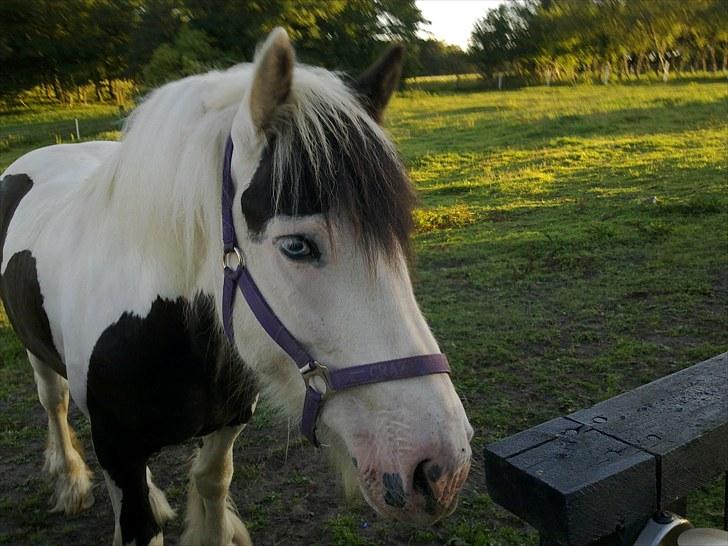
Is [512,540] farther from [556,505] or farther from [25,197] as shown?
[25,197]

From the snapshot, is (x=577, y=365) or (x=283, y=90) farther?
(x=577, y=365)

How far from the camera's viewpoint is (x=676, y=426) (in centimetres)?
129

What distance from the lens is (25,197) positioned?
3152mm

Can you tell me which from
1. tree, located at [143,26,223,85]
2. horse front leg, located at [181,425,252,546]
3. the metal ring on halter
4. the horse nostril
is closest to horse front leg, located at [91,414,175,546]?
horse front leg, located at [181,425,252,546]

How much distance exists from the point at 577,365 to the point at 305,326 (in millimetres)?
3057

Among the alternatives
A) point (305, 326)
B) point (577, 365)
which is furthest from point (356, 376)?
point (577, 365)

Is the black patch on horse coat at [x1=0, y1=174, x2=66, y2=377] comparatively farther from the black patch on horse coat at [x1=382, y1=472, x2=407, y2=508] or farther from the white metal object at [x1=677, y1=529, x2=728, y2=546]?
the white metal object at [x1=677, y1=529, x2=728, y2=546]

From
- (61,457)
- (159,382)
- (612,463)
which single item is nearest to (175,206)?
(159,382)

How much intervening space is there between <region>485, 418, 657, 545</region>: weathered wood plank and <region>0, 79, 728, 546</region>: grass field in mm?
730

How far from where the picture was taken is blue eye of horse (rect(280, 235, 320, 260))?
4.60ft

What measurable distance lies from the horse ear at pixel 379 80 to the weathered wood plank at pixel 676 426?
0.97 m

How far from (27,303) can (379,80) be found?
1.91 m

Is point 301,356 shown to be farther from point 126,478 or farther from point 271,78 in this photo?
point 126,478

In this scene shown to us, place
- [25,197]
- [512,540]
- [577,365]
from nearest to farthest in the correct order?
[512,540]
[25,197]
[577,365]
